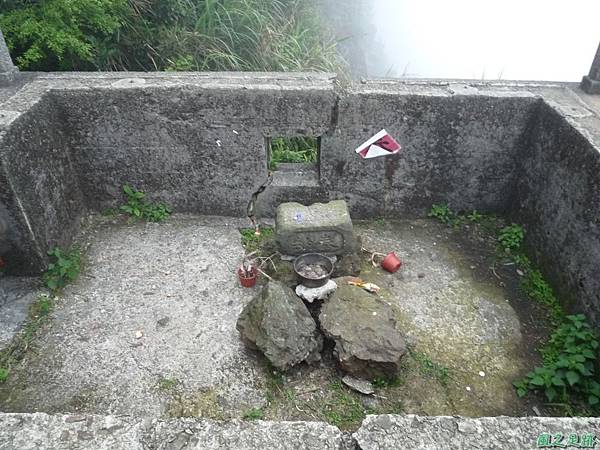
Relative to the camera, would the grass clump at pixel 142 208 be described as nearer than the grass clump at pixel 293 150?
Yes

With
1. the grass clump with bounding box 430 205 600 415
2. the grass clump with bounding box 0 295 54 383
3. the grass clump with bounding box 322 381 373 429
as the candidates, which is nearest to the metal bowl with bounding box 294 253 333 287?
the grass clump with bounding box 322 381 373 429

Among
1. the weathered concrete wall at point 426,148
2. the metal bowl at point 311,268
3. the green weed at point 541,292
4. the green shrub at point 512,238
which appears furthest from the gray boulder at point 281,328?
the green shrub at point 512,238

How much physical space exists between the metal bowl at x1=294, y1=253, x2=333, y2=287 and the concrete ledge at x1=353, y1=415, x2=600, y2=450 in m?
1.65

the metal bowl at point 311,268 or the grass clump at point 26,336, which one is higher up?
the metal bowl at point 311,268

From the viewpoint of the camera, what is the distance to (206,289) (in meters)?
3.62

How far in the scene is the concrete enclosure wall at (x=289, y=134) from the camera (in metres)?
3.53

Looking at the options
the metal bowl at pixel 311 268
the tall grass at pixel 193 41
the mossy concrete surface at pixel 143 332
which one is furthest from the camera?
the tall grass at pixel 193 41

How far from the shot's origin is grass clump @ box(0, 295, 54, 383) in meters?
2.99

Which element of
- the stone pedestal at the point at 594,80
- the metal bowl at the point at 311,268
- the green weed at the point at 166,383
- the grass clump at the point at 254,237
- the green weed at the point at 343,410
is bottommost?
the green weed at the point at 343,410

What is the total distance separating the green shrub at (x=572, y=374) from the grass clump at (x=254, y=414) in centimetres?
167

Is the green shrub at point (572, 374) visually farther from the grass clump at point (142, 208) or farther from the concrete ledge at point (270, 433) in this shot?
the grass clump at point (142, 208)

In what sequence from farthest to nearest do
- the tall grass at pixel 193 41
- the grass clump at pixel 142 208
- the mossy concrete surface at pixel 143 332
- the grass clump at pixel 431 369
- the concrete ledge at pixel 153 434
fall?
the tall grass at pixel 193 41, the grass clump at pixel 142 208, the grass clump at pixel 431 369, the mossy concrete surface at pixel 143 332, the concrete ledge at pixel 153 434

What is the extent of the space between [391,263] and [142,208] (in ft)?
7.94

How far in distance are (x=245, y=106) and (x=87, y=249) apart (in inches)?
74.9
